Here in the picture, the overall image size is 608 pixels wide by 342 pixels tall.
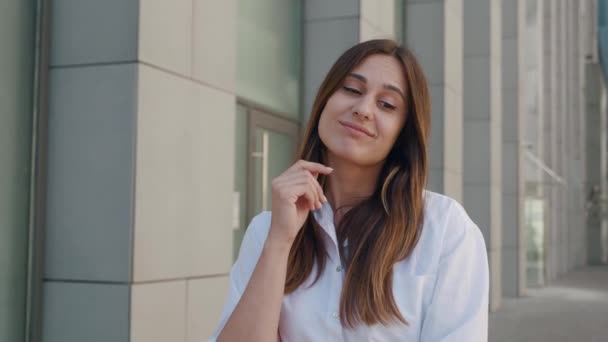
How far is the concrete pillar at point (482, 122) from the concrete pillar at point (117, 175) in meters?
11.7

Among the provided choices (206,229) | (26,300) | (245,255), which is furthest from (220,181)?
(245,255)

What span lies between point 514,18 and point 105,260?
53.9 ft

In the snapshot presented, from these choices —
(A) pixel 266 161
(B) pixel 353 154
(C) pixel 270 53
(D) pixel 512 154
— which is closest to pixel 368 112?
(B) pixel 353 154

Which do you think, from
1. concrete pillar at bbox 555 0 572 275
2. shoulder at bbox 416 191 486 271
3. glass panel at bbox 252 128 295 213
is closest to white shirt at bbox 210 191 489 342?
shoulder at bbox 416 191 486 271

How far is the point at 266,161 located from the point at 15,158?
3563mm

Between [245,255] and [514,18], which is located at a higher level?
[514,18]

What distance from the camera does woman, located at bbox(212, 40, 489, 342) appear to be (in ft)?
6.79

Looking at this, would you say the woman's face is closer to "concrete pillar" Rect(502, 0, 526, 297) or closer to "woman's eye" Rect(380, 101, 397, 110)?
"woman's eye" Rect(380, 101, 397, 110)

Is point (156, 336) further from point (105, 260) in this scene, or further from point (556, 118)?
point (556, 118)

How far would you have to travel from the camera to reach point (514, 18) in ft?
65.4

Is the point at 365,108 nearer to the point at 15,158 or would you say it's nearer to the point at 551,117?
the point at 15,158

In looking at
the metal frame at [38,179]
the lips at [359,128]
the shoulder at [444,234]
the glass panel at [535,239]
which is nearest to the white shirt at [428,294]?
the shoulder at [444,234]

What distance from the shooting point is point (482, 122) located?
1689 cm

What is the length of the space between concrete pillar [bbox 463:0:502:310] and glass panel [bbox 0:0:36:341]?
12519 mm
